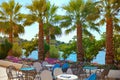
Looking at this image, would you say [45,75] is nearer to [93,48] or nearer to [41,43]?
[41,43]

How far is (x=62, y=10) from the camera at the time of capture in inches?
852

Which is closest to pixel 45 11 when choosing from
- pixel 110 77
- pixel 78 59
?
pixel 78 59

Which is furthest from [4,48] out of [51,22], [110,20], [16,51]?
[110,20]

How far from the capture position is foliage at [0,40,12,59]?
2561cm

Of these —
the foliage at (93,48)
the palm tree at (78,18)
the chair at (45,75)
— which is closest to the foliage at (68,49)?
the foliage at (93,48)

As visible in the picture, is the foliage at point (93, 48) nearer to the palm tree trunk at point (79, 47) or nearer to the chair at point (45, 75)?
the palm tree trunk at point (79, 47)

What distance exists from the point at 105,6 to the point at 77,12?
11.3 ft

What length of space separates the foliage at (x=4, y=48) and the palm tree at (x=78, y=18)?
22.0 feet

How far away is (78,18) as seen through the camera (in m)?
21.1

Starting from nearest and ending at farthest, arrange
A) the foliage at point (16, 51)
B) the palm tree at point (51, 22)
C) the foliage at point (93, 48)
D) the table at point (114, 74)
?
the table at point (114, 74) → the palm tree at point (51, 22) → the foliage at point (93, 48) → the foliage at point (16, 51)

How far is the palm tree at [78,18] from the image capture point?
67.8 ft

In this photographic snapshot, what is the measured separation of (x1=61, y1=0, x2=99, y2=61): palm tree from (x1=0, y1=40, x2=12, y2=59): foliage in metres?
6.71

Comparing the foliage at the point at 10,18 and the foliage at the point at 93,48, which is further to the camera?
the foliage at the point at 10,18

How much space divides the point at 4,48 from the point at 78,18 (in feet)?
27.1
